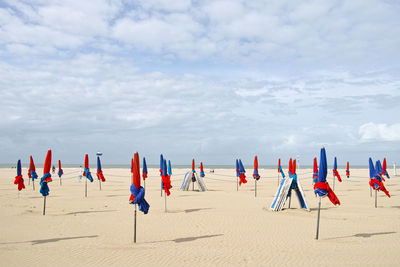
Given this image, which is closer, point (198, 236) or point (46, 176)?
point (198, 236)

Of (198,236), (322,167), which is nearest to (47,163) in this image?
(198,236)

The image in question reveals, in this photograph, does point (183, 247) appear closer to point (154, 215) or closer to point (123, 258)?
point (123, 258)

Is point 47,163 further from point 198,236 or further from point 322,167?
point 322,167

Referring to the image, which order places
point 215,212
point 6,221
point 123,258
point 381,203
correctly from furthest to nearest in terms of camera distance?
point 381,203, point 215,212, point 6,221, point 123,258

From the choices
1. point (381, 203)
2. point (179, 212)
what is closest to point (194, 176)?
point (179, 212)

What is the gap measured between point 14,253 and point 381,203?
64.3 ft

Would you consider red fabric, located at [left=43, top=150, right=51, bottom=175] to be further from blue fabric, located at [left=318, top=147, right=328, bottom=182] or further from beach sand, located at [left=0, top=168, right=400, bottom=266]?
blue fabric, located at [left=318, top=147, right=328, bottom=182]

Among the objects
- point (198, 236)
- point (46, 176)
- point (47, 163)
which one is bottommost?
point (198, 236)

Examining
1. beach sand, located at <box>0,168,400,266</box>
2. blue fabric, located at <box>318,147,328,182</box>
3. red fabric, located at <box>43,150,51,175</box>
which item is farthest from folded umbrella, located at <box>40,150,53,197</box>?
blue fabric, located at <box>318,147,328,182</box>

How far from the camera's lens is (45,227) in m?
12.5

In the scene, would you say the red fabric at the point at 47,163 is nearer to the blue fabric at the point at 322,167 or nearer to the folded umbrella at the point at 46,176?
the folded umbrella at the point at 46,176

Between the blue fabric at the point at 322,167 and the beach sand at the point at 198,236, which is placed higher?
the blue fabric at the point at 322,167

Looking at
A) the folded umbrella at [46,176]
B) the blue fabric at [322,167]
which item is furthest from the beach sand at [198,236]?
the blue fabric at [322,167]

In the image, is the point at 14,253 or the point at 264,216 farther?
the point at 264,216
